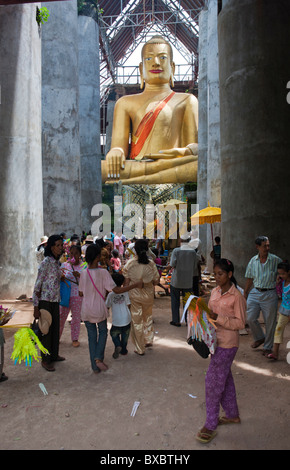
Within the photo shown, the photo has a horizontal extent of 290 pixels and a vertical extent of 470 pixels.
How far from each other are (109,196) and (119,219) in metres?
1.56

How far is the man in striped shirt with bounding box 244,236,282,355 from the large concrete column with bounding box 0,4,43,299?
5125 millimetres

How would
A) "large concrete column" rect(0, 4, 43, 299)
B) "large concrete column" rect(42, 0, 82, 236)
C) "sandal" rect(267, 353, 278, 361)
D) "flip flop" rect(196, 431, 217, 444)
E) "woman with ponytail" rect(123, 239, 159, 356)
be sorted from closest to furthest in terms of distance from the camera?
"flip flop" rect(196, 431, 217, 444)
"sandal" rect(267, 353, 278, 361)
"woman with ponytail" rect(123, 239, 159, 356)
"large concrete column" rect(0, 4, 43, 299)
"large concrete column" rect(42, 0, 82, 236)

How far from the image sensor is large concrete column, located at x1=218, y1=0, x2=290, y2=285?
665cm

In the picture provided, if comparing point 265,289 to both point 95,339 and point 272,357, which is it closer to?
point 272,357

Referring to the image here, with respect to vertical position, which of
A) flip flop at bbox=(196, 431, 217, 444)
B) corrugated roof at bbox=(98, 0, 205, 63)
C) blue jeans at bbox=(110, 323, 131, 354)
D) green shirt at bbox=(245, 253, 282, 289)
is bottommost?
flip flop at bbox=(196, 431, 217, 444)

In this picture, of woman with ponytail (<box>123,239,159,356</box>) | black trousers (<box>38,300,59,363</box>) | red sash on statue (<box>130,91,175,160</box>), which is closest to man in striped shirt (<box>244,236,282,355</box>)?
woman with ponytail (<box>123,239,159,356</box>)

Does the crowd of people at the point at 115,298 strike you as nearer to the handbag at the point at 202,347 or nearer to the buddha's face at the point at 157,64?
the handbag at the point at 202,347

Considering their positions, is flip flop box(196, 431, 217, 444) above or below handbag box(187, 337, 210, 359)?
below

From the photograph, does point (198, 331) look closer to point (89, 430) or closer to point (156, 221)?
point (89, 430)

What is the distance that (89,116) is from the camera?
17.5m

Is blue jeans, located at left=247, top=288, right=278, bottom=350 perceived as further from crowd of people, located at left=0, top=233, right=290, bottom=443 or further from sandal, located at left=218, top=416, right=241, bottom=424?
sandal, located at left=218, top=416, right=241, bottom=424

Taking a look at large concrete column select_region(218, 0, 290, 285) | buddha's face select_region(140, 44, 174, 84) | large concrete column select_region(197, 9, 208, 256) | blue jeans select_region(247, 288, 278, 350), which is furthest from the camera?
buddha's face select_region(140, 44, 174, 84)

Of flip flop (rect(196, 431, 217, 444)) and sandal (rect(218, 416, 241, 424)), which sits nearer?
flip flop (rect(196, 431, 217, 444))

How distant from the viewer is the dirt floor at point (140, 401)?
2758 mm
